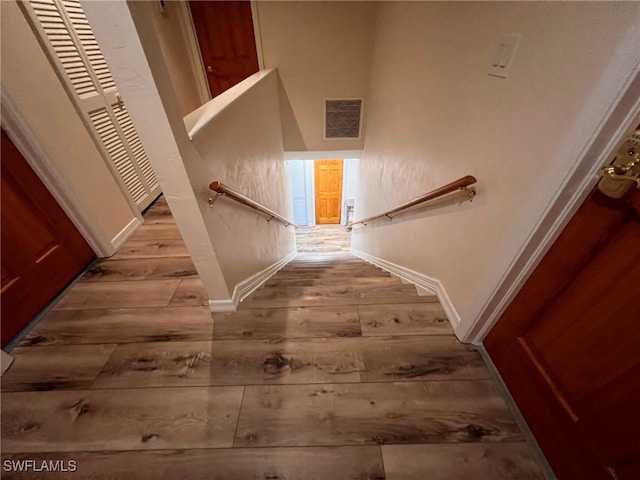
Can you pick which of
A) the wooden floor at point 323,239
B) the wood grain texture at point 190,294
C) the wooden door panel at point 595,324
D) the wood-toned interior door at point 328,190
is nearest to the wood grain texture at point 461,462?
the wooden door panel at point 595,324

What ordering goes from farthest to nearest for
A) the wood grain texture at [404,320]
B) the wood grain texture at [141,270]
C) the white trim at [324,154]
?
the white trim at [324,154], the wood grain texture at [141,270], the wood grain texture at [404,320]

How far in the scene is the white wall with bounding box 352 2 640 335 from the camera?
0.60m

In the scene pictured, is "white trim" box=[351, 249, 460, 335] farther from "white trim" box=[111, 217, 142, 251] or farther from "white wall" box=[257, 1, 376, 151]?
"white trim" box=[111, 217, 142, 251]

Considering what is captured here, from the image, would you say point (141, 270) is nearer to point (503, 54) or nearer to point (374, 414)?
point (374, 414)

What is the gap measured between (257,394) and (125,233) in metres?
1.87

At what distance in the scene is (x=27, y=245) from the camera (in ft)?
4.71

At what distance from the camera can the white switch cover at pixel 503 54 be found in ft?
2.67

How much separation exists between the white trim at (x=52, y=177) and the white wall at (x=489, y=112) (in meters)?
2.27

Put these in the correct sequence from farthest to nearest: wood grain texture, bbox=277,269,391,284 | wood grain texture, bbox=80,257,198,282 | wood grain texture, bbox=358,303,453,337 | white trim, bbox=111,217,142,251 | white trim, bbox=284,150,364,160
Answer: white trim, bbox=284,150,364,160, white trim, bbox=111,217,142,251, wood grain texture, bbox=277,269,391,284, wood grain texture, bbox=80,257,198,282, wood grain texture, bbox=358,303,453,337

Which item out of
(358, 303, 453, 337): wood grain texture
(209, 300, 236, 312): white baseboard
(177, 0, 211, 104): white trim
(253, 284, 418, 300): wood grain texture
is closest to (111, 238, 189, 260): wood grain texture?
(209, 300, 236, 312): white baseboard

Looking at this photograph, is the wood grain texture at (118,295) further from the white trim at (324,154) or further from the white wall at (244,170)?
the white trim at (324,154)

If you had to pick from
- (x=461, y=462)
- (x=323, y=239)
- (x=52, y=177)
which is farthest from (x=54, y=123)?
(x=323, y=239)

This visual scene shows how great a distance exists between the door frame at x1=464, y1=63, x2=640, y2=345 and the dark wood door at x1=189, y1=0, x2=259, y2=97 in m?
3.59

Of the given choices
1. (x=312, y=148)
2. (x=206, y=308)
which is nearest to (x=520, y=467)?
(x=206, y=308)
